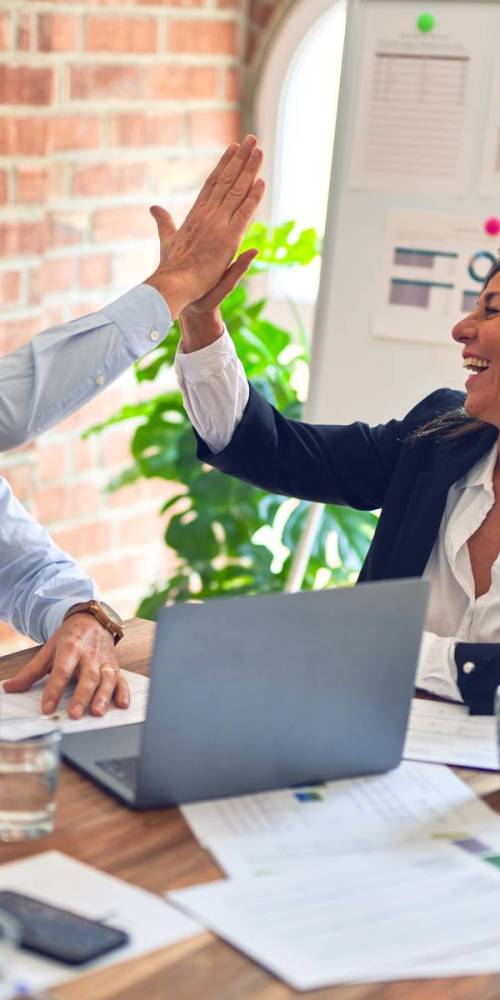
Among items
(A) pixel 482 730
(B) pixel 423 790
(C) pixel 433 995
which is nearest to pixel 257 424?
(A) pixel 482 730

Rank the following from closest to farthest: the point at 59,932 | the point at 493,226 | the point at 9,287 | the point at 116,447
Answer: the point at 59,932 < the point at 493,226 < the point at 9,287 < the point at 116,447

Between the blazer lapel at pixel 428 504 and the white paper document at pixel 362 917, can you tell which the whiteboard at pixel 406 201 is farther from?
the white paper document at pixel 362 917

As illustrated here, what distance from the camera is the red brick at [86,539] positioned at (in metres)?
3.38

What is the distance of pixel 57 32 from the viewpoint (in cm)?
303

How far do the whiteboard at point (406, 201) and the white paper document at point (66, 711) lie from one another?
1.43 m

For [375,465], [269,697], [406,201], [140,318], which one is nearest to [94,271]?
[406,201]

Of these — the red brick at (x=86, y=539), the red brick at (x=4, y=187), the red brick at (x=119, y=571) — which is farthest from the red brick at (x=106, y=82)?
the red brick at (x=119, y=571)

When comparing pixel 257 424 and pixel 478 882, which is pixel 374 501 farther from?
pixel 478 882

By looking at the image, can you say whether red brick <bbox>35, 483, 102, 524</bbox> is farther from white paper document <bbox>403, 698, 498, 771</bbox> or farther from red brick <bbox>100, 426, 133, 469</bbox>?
white paper document <bbox>403, 698, 498, 771</bbox>

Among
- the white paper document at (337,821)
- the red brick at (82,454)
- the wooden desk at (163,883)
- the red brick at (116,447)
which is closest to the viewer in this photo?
the wooden desk at (163,883)

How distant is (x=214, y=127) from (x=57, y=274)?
27.4 inches

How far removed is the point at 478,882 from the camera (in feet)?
3.73

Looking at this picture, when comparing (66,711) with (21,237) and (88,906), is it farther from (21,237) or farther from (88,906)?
(21,237)

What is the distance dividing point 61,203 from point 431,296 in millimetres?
948
